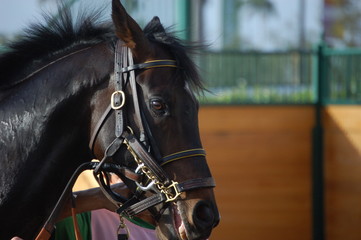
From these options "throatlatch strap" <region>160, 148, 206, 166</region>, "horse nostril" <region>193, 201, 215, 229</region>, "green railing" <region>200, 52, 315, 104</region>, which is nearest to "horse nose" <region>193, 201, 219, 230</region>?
"horse nostril" <region>193, 201, 215, 229</region>

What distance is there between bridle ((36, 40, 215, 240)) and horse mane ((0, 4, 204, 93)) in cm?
16

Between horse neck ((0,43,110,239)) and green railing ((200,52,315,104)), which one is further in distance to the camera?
green railing ((200,52,315,104))

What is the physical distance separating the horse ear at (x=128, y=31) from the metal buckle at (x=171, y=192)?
0.55 m

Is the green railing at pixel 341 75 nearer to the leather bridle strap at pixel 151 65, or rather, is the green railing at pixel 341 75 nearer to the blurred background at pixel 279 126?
the blurred background at pixel 279 126

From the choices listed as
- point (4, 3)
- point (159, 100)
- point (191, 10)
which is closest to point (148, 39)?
point (159, 100)

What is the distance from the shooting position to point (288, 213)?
7047 millimetres

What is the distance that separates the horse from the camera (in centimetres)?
240

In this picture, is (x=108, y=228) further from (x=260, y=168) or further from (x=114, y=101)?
(x=260, y=168)

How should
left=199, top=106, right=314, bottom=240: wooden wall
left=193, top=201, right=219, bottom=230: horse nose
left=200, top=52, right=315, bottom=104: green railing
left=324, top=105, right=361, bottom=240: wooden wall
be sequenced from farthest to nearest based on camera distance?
left=200, top=52, right=315, bottom=104: green railing → left=324, top=105, right=361, bottom=240: wooden wall → left=199, top=106, right=314, bottom=240: wooden wall → left=193, top=201, right=219, bottom=230: horse nose

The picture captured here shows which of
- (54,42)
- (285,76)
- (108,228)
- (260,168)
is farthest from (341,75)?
(54,42)

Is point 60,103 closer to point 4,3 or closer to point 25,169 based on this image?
point 25,169

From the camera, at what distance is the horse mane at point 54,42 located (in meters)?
2.68

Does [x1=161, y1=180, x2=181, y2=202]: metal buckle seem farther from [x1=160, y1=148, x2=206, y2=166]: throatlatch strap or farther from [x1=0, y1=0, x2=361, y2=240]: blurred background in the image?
[x1=0, y1=0, x2=361, y2=240]: blurred background

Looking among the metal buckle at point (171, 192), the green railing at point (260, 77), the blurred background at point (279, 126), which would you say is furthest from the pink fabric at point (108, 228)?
the green railing at point (260, 77)
